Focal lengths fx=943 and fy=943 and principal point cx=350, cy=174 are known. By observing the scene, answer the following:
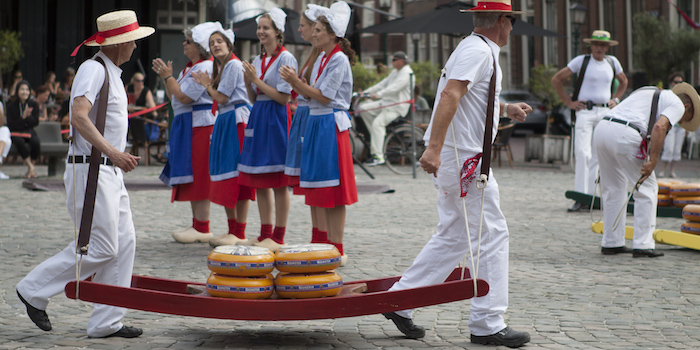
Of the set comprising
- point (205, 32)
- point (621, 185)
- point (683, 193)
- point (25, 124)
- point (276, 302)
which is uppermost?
point (205, 32)

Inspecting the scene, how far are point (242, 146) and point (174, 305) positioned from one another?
3657 millimetres

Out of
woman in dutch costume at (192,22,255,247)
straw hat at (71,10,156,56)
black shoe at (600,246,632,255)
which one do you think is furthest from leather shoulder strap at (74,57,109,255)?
black shoe at (600,246,632,255)

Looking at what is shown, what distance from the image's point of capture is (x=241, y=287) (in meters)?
4.70

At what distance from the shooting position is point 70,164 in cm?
500

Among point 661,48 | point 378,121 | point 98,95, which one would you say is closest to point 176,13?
point 378,121

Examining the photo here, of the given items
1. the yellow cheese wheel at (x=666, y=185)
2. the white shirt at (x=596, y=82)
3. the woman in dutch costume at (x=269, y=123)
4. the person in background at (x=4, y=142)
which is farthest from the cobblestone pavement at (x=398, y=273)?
the person in background at (x=4, y=142)

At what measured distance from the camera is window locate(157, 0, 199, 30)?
28844 mm

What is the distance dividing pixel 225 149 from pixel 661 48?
26.4 metres

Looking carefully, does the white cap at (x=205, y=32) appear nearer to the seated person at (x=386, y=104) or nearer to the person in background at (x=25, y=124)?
the person in background at (x=25, y=124)

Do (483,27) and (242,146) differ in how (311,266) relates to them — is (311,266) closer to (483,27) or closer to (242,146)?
(483,27)

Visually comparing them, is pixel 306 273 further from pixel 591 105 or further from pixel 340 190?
pixel 591 105

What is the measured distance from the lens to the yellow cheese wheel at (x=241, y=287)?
470 cm

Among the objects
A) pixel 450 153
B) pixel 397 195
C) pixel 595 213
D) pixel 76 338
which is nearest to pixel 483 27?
pixel 450 153

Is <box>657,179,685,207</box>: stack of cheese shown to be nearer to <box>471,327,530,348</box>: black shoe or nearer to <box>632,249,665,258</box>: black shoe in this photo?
<box>632,249,665,258</box>: black shoe
